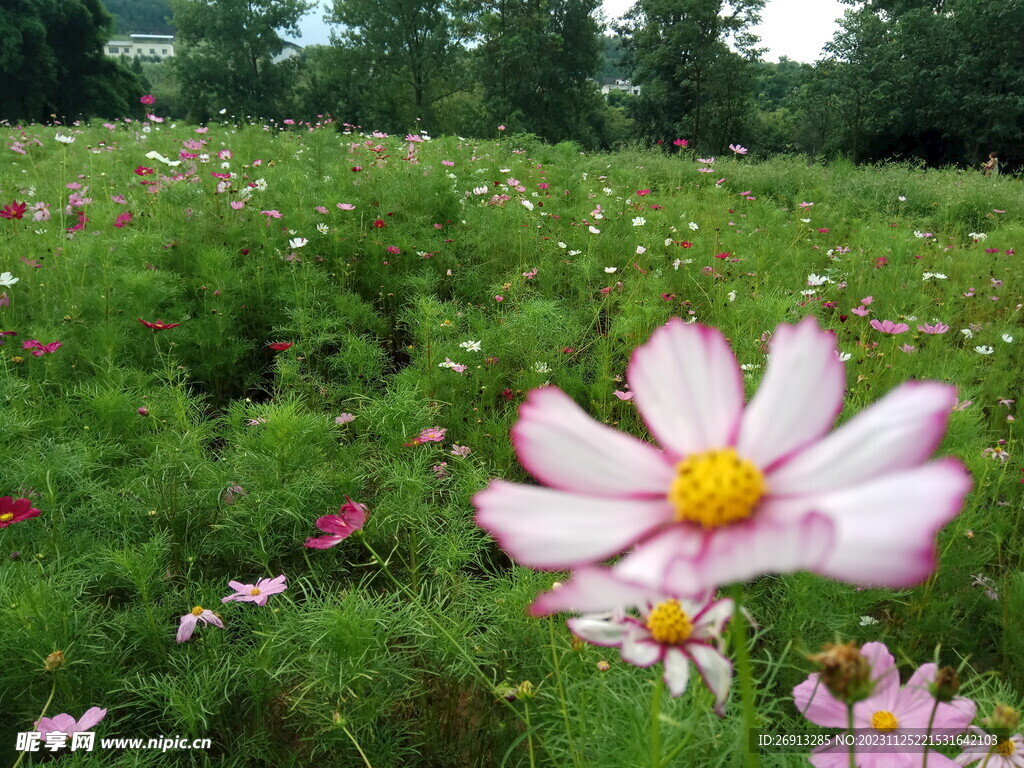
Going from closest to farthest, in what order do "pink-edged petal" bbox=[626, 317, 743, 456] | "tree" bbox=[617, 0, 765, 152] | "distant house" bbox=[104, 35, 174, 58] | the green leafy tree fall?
"pink-edged petal" bbox=[626, 317, 743, 456], the green leafy tree, "tree" bbox=[617, 0, 765, 152], "distant house" bbox=[104, 35, 174, 58]

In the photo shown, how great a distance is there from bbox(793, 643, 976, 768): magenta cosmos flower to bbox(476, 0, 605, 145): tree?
20.0m

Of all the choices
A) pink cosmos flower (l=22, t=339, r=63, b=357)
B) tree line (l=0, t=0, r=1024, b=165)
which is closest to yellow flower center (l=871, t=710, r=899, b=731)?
pink cosmos flower (l=22, t=339, r=63, b=357)

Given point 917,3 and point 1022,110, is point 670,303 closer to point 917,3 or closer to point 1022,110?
point 1022,110

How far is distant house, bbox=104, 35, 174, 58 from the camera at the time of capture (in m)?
65.3

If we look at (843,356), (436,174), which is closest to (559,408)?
(843,356)

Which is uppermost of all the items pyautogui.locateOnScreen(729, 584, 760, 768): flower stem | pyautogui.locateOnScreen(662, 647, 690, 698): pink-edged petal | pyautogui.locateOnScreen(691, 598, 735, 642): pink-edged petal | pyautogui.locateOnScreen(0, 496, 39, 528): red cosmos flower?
pyautogui.locateOnScreen(729, 584, 760, 768): flower stem

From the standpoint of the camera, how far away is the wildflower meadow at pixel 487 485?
281 mm

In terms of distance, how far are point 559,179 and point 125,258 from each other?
306 centimetres

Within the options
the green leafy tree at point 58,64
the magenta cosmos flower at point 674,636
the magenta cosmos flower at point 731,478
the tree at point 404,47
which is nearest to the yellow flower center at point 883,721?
the magenta cosmos flower at point 674,636

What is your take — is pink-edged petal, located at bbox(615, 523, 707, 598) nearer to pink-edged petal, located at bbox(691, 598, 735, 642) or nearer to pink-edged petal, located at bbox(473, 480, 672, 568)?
pink-edged petal, located at bbox(473, 480, 672, 568)

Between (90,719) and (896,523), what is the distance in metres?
1.07

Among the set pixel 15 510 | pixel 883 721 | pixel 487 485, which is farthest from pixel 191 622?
pixel 883 721

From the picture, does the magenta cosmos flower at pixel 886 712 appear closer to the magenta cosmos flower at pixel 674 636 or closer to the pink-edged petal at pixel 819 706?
the pink-edged petal at pixel 819 706

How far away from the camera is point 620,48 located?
24016 mm
